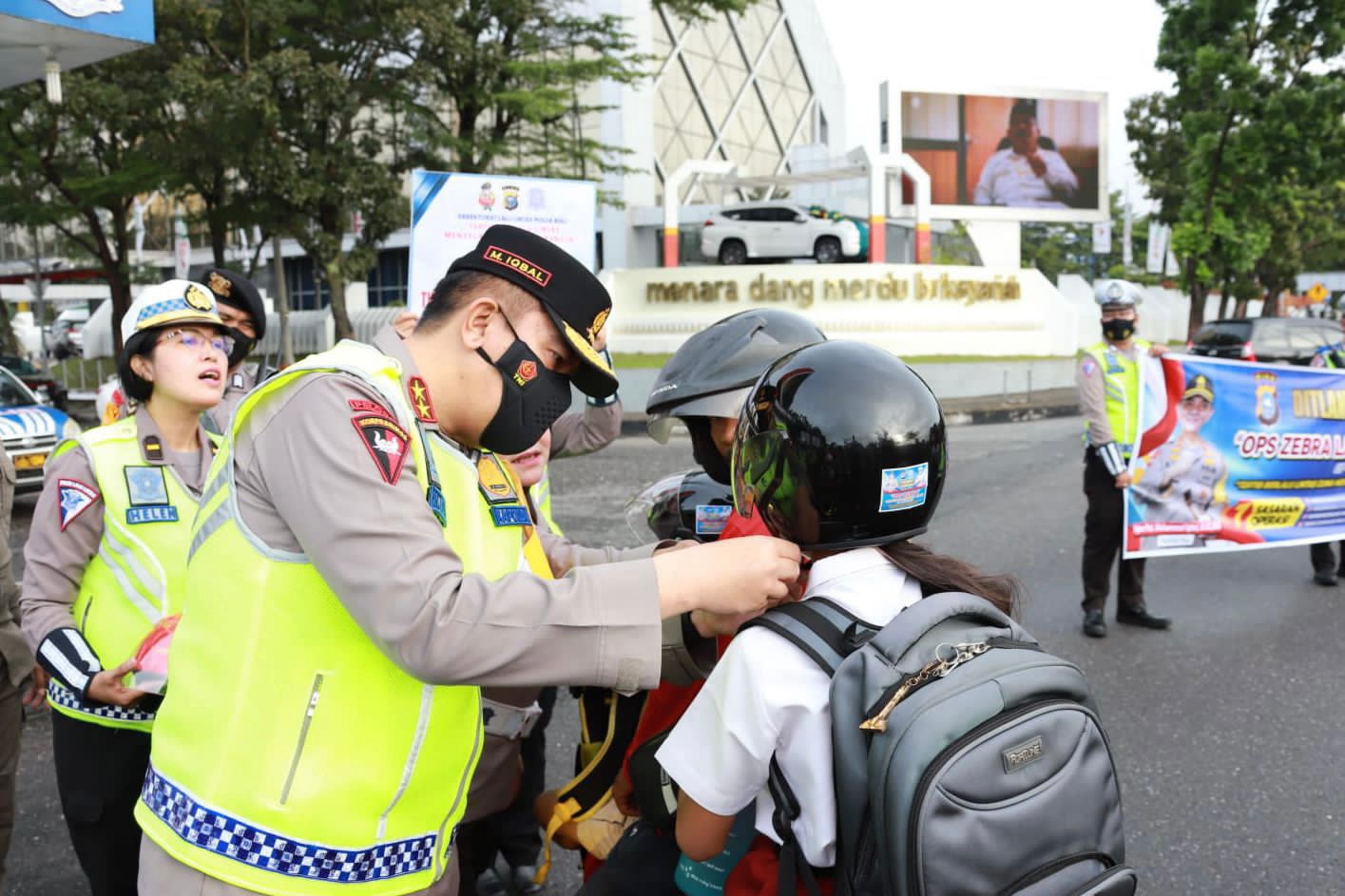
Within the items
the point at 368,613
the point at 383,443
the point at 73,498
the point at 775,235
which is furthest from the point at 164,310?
the point at 775,235

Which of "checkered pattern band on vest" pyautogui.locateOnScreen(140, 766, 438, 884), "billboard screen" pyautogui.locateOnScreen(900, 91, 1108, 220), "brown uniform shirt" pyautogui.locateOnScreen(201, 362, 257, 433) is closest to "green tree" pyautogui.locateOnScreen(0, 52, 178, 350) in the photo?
"brown uniform shirt" pyautogui.locateOnScreen(201, 362, 257, 433)

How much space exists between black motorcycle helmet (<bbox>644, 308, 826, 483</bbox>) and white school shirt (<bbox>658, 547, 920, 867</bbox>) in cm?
72

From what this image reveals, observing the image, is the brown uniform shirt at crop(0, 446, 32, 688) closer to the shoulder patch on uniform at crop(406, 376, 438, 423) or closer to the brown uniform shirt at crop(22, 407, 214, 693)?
the brown uniform shirt at crop(22, 407, 214, 693)

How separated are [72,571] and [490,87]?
58.7ft

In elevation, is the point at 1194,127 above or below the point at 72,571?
above

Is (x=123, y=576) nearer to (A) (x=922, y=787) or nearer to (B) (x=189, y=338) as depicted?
(B) (x=189, y=338)

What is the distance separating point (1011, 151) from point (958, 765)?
3475 cm

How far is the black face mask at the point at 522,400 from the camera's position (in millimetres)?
1666

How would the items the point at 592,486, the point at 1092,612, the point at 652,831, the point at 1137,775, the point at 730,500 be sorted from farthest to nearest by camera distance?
the point at 592,486 → the point at 1092,612 → the point at 1137,775 → the point at 730,500 → the point at 652,831

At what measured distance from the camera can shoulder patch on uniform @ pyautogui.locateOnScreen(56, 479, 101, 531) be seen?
8.26ft

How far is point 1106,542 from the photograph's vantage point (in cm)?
636

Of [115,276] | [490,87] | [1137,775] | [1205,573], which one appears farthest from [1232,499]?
[115,276]

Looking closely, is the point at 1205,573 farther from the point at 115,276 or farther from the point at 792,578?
the point at 115,276

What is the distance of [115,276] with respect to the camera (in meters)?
→ 23.0
